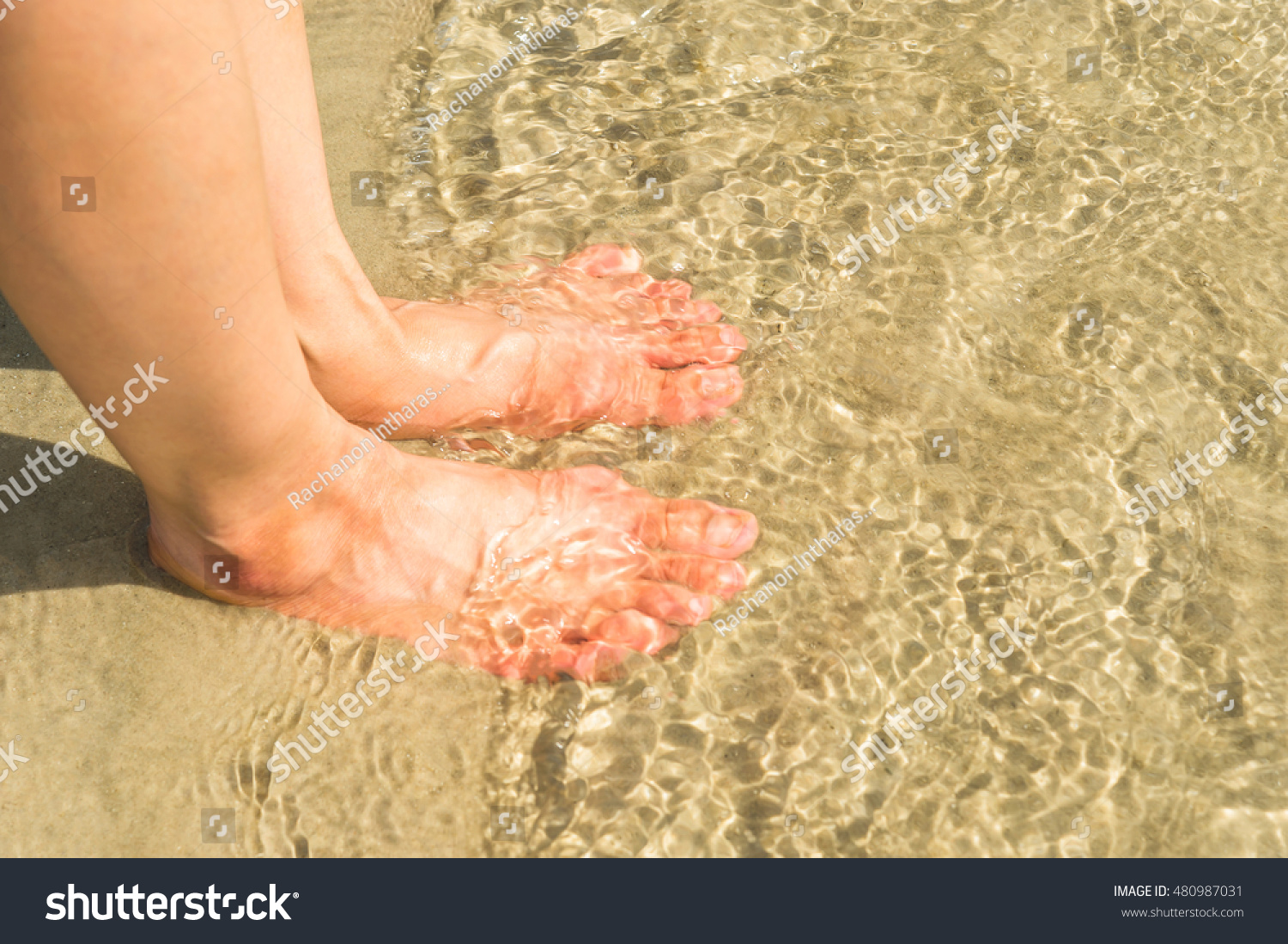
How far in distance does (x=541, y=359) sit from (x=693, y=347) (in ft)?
1.34

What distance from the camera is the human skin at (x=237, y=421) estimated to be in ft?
4.09

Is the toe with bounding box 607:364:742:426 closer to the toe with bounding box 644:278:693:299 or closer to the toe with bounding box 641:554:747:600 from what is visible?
the toe with bounding box 644:278:693:299

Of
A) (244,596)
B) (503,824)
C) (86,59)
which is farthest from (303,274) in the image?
(503,824)

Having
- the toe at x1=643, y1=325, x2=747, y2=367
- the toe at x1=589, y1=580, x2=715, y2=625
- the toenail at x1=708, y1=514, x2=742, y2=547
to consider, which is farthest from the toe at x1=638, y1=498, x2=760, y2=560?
the toe at x1=643, y1=325, x2=747, y2=367

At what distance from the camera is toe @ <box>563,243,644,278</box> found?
2754 millimetres

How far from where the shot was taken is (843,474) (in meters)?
2.38

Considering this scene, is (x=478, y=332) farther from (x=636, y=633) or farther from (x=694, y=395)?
(x=636, y=633)

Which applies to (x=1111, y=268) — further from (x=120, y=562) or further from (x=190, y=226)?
(x=120, y=562)

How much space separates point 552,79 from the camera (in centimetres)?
320

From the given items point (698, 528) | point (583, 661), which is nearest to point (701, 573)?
point (698, 528)

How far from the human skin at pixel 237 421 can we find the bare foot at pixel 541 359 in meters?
0.22

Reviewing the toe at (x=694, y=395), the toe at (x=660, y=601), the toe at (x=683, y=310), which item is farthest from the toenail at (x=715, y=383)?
the toe at (x=660, y=601)

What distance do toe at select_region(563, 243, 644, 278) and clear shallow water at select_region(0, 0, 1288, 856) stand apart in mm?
85

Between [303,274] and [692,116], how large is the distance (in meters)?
1.51
